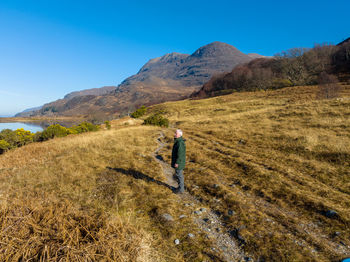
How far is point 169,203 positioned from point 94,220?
3035 mm

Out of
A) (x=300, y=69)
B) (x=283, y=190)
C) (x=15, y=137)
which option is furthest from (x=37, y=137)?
(x=300, y=69)

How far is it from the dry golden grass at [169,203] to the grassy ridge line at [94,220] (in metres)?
0.02

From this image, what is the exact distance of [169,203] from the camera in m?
6.51

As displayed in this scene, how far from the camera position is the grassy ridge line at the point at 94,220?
3.16 meters

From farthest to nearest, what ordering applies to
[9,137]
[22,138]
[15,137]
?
1. [22,138]
2. [15,137]
3. [9,137]

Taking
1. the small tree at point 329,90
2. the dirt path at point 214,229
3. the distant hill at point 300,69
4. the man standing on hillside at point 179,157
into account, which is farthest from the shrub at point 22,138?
the distant hill at point 300,69

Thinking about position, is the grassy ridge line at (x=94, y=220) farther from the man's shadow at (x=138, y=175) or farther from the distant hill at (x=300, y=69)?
the distant hill at (x=300, y=69)

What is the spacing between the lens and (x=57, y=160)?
1237cm

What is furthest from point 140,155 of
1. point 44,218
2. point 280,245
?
point 280,245

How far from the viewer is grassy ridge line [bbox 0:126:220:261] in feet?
10.4

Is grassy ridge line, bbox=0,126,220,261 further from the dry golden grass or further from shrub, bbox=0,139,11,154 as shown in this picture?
shrub, bbox=0,139,11,154

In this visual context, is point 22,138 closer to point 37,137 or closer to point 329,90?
point 37,137

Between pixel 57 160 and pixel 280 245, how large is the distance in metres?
13.6

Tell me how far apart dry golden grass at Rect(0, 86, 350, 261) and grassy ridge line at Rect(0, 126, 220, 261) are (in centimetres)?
2
